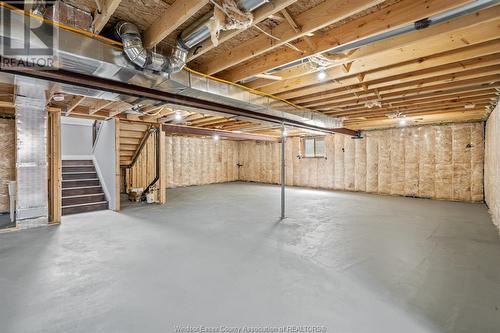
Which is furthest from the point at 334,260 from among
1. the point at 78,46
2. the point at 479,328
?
the point at 78,46

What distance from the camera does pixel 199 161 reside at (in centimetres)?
986

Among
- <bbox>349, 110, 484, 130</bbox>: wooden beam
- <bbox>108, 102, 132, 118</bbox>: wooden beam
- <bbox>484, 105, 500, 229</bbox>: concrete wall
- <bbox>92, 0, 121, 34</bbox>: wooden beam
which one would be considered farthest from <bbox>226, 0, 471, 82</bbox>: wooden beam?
<bbox>349, 110, 484, 130</bbox>: wooden beam

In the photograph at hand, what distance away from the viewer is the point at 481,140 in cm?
591

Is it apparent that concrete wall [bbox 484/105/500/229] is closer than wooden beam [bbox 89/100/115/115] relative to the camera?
Yes

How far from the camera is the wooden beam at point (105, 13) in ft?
4.89

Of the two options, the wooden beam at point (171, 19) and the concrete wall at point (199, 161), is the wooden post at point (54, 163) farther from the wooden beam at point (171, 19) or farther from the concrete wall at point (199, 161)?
the concrete wall at point (199, 161)

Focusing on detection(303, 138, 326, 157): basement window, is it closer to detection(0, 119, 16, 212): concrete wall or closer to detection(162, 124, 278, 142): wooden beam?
detection(162, 124, 278, 142): wooden beam

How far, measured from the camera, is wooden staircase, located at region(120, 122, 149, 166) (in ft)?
19.0

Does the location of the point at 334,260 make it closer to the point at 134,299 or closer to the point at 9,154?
the point at 134,299

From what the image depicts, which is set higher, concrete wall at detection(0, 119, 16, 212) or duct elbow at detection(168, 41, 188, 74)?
duct elbow at detection(168, 41, 188, 74)

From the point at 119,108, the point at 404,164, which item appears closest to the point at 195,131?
the point at 119,108

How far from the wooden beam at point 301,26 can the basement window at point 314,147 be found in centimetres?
708

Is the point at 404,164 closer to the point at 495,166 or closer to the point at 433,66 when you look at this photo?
the point at 495,166

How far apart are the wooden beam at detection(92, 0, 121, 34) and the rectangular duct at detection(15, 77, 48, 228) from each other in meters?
2.75
